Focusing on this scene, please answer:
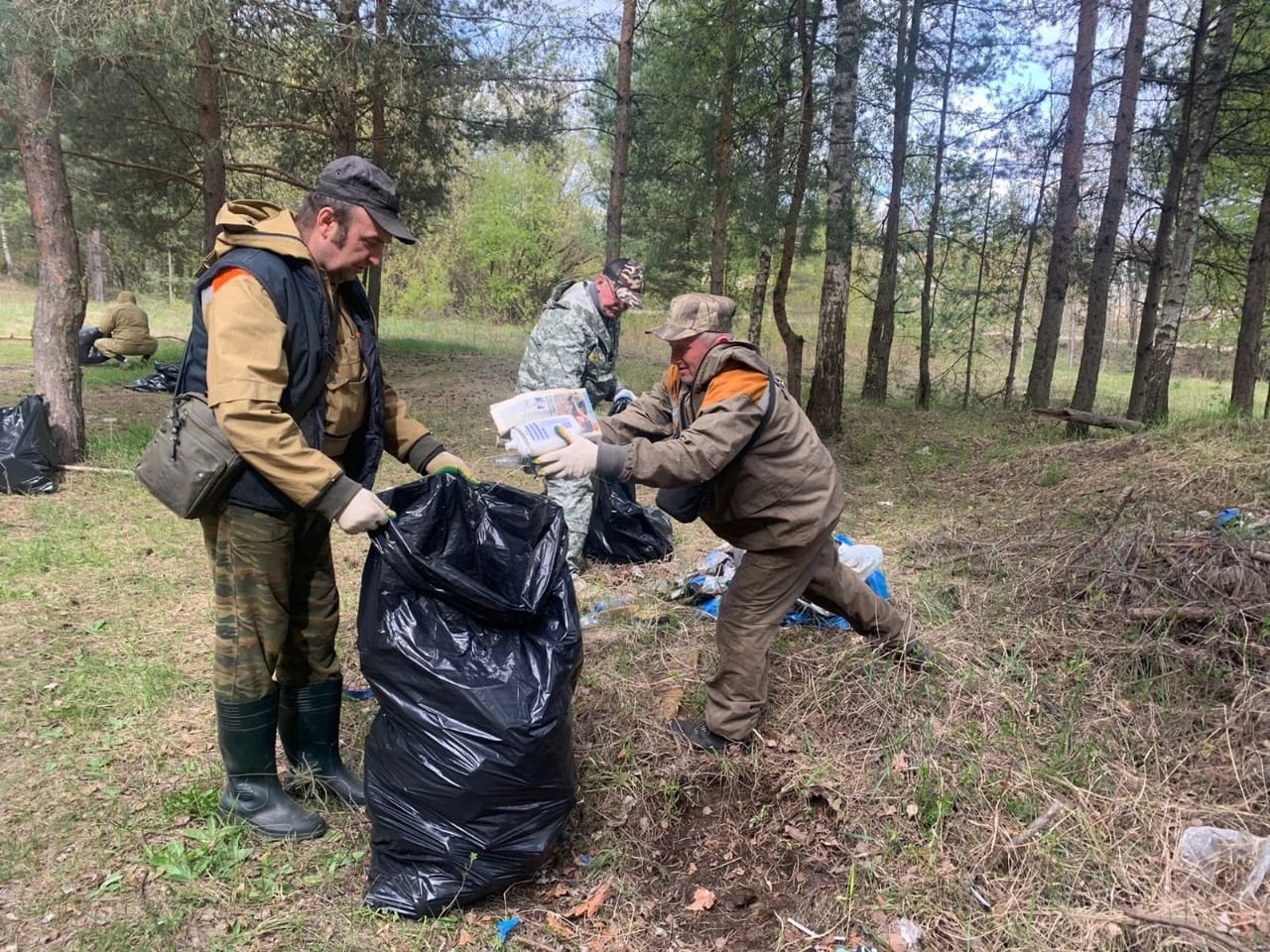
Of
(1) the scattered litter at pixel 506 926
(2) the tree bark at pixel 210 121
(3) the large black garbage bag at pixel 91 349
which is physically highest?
(2) the tree bark at pixel 210 121

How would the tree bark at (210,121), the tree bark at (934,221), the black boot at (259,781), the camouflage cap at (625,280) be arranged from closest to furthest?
the black boot at (259,781) < the camouflage cap at (625,280) < the tree bark at (210,121) < the tree bark at (934,221)

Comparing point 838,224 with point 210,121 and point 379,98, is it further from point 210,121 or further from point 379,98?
point 210,121

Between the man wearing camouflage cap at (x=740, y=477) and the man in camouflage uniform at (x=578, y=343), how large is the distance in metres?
1.71

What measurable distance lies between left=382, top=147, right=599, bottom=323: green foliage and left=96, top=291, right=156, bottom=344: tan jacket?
14.7 metres

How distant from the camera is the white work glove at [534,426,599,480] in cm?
230

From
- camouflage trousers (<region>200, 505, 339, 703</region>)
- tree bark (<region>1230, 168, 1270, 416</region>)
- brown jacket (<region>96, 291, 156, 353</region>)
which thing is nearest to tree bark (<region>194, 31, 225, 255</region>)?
brown jacket (<region>96, 291, 156, 353</region>)

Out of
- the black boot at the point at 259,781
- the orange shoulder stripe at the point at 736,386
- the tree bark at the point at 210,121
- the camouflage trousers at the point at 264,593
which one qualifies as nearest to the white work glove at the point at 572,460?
the orange shoulder stripe at the point at 736,386

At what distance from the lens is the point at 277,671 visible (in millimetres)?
2482

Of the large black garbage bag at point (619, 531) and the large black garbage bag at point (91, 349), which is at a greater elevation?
the large black garbage bag at point (91, 349)

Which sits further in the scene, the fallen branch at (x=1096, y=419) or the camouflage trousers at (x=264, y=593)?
the fallen branch at (x=1096, y=419)

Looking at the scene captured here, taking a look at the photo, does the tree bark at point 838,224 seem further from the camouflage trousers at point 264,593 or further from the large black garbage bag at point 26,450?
the large black garbage bag at point 26,450

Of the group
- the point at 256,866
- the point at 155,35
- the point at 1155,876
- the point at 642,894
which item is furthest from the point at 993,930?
the point at 155,35

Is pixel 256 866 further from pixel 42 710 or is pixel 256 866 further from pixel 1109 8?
pixel 1109 8

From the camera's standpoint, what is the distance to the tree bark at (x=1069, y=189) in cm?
981
